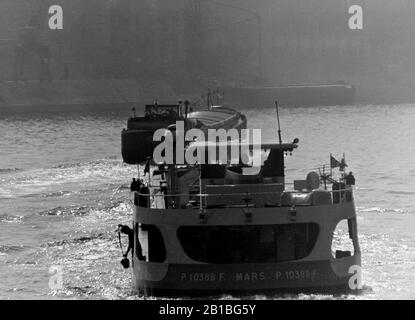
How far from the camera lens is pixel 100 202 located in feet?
209

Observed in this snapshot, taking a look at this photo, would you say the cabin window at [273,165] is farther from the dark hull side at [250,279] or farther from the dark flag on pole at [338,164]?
the dark hull side at [250,279]

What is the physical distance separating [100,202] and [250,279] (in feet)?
98.1

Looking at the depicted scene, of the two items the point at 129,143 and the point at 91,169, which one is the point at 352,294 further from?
the point at 129,143

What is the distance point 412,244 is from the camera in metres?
47.0

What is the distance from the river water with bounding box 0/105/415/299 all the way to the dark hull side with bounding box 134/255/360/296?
431 mm

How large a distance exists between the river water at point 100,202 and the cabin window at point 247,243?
5.17 feet

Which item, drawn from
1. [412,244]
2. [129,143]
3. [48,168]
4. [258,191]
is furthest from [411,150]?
[258,191]

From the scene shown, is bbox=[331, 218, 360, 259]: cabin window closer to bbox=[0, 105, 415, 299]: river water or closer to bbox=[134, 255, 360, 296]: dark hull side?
bbox=[0, 105, 415, 299]: river water

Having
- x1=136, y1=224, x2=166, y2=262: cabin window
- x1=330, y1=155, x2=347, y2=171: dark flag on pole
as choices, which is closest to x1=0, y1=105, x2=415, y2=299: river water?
x1=136, y1=224, x2=166, y2=262: cabin window

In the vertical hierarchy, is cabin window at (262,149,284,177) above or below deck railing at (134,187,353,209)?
above

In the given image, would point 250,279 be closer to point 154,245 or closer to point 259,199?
point 259,199

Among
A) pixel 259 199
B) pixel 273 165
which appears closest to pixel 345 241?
pixel 273 165

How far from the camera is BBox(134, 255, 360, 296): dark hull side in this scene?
113 ft
